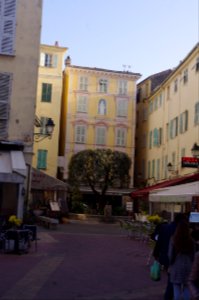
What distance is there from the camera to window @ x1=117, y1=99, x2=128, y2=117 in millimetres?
47500

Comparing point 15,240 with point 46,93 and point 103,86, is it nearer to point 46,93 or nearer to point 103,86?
point 46,93

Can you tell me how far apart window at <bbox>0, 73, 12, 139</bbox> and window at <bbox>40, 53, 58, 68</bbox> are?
2599 cm

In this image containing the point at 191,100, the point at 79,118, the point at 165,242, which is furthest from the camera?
the point at 79,118

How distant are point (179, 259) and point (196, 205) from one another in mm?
11263

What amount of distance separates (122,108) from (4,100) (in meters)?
28.5

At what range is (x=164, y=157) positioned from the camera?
128 feet

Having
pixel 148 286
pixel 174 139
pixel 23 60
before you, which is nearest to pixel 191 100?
pixel 174 139

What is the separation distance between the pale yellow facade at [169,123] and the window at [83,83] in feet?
18.7

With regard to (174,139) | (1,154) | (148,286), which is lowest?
(148,286)

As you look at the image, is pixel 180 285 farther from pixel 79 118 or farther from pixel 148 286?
pixel 79 118

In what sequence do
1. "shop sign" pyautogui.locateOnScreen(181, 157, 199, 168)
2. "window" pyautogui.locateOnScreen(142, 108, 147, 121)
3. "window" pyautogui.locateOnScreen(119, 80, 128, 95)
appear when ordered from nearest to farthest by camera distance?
"shop sign" pyautogui.locateOnScreen(181, 157, 199, 168), "window" pyautogui.locateOnScreen(142, 108, 147, 121), "window" pyautogui.locateOnScreen(119, 80, 128, 95)

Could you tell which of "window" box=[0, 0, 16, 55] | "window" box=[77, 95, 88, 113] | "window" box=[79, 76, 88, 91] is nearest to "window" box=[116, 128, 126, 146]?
"window" box=[77, 95, 88, 113]

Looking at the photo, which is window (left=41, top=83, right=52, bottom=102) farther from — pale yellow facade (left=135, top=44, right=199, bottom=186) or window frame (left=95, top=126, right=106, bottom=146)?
pale yellow facade (left=135, top=44, right=199, bottom=186)

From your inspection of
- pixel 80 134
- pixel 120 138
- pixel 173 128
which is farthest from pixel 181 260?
pixel 120 138
